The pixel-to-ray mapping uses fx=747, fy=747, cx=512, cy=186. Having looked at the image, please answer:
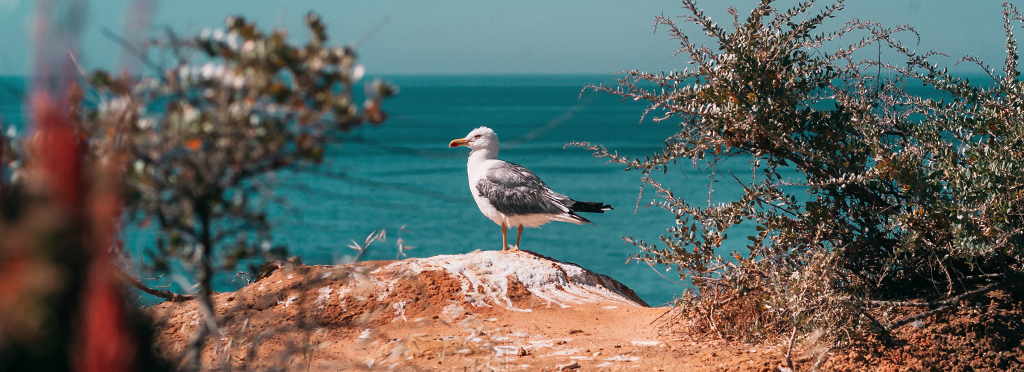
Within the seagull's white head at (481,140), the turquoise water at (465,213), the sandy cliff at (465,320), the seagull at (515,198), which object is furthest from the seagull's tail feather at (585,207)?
the seagull's white head at (481,140)

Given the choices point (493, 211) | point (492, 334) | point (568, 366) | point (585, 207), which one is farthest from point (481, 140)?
point (568, 366)

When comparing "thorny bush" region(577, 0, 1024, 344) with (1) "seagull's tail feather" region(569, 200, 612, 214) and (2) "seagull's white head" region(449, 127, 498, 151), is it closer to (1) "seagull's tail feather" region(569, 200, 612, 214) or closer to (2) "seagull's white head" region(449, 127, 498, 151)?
(1) "seagull's tail feather" region(569, 200, 612, 214)

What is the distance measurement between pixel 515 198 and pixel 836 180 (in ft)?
14.5

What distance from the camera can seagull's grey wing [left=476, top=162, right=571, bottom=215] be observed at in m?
8.13

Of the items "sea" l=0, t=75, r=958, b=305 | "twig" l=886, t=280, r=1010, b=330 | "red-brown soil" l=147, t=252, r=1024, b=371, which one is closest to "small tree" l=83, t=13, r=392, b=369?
"sea" l=0, t=75, r=958, b=305

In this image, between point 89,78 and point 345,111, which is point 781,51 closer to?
point 345,111

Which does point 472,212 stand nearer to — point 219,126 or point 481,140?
point 481,140

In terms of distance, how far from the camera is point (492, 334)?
5.61 meters

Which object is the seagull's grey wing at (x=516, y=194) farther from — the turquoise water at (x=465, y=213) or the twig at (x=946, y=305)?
the twig at (x=946, y=305)

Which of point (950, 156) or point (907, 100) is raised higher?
point (907, 100)

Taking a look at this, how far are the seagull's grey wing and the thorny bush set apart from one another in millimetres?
3002

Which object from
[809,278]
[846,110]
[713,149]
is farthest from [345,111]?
[846,110]

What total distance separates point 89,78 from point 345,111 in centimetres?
66

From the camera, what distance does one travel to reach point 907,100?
16.8 feet
